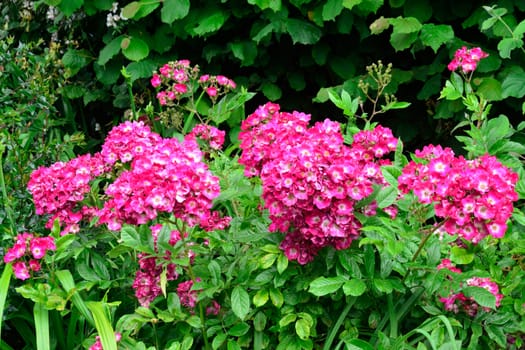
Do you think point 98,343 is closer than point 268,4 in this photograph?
Yes

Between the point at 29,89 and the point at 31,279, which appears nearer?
the point at 31,279

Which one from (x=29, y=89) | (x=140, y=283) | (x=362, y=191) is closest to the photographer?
(x=362, y=191)

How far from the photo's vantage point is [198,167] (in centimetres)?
189

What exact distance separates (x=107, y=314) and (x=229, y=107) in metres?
1.15

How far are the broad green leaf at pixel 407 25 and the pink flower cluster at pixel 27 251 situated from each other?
6.01 feet

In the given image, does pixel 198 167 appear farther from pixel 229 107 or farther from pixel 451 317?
pixel 229 107

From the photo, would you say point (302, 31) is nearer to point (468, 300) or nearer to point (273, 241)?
point (273, 241)

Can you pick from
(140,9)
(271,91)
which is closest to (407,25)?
(271,91)

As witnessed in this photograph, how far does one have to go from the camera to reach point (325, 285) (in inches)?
74.4

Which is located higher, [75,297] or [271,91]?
[75,297]

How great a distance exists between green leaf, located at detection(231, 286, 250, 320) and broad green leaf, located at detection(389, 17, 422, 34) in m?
1.69

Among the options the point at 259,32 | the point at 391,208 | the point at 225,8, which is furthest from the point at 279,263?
the point at 225,8

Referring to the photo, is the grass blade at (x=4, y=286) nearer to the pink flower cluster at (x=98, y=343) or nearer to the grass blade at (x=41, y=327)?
the grass blade at (x=41, y=327)

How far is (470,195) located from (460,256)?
360 millimetres
